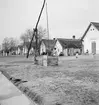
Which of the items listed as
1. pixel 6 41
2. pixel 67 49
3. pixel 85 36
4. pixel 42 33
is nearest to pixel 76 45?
pixel 67 49

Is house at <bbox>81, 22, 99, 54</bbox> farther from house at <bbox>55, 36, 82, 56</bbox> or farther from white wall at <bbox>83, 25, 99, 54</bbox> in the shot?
house at <bbox>55, 36, 82, 56</bbox>

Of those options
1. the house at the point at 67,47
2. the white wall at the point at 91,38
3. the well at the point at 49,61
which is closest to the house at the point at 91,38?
the white wall at the point at 91,38

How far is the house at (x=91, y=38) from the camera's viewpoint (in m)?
24.8

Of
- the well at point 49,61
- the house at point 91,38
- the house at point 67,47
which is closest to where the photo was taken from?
the well at point 49,61

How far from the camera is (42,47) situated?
5262cm

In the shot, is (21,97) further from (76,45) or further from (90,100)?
(76,45)

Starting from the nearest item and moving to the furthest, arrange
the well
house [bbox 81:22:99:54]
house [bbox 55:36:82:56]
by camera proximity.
A: the well
house [bbox 81:22:99:54]
house [bbox 55:36:82:56]

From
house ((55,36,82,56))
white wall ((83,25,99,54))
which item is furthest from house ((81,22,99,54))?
house ((55,36,82,56))

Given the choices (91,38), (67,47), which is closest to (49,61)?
(91,38)

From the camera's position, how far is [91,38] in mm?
25578

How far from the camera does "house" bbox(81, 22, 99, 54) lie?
2478 centimetres

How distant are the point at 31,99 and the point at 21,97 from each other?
433 millimetres

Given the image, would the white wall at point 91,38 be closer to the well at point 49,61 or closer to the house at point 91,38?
the house at point 91,38

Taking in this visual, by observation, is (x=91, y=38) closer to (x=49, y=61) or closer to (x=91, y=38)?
(x=91, y=38)
